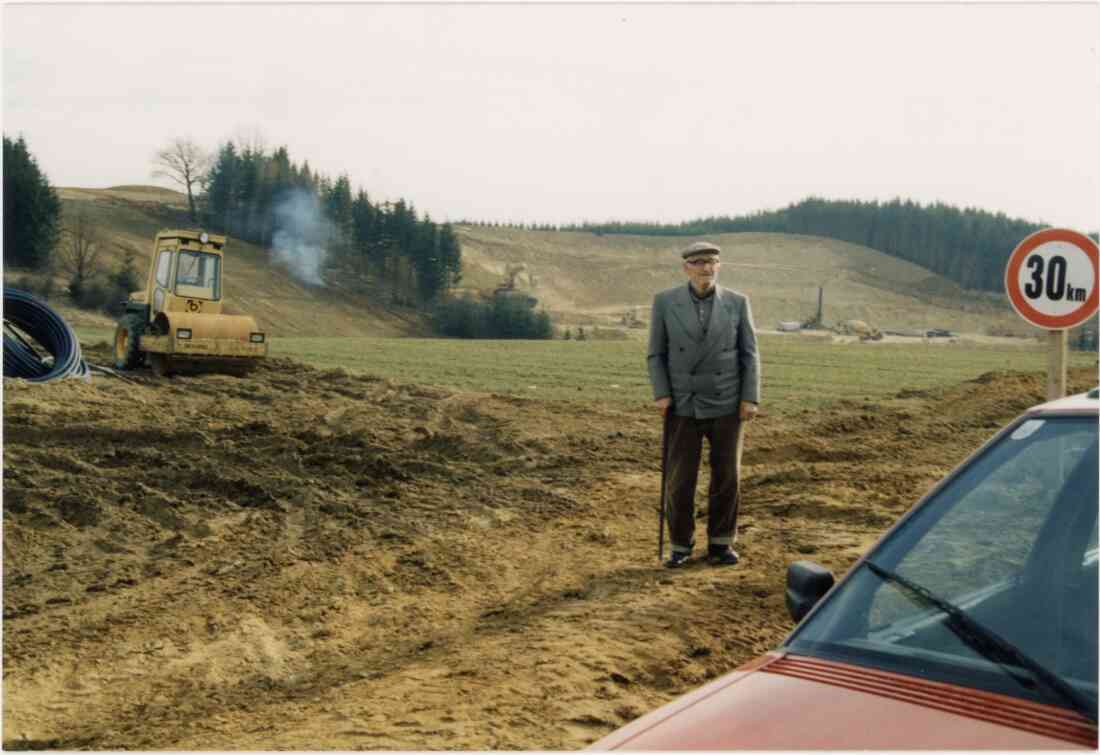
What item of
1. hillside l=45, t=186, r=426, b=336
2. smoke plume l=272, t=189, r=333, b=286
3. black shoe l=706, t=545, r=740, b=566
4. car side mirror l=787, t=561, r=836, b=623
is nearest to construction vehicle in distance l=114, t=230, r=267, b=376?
black shoe l=706, t=545, r=740, b=566

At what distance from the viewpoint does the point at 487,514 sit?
10297 millimetres

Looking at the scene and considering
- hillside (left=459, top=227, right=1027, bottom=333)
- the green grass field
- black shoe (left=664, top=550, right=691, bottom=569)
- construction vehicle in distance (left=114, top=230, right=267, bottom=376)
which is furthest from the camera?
hillside (left=459, top=227, right=1027, bottom=333)

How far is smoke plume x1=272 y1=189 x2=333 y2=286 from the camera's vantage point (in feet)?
228

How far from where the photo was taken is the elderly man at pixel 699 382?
7.68 meters

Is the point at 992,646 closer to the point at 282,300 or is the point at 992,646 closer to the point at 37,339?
the point at 37,339

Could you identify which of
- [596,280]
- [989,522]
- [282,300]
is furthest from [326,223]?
[989,522]

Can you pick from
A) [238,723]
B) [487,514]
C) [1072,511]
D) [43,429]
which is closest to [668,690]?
[238,723]

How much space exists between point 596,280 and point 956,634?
106872 millimetres

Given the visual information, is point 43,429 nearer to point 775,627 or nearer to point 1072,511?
point 775,627

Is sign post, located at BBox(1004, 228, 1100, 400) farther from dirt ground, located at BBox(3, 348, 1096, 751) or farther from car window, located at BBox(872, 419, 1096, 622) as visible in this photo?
car window, located at BBox(872, 419, 1096, 622)

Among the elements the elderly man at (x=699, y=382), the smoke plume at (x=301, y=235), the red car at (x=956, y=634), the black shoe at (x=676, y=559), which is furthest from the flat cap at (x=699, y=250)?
the smoke plume at (x=301, y=235)

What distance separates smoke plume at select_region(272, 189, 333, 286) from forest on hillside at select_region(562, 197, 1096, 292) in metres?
58.5

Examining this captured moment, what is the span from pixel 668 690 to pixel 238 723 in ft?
7.04

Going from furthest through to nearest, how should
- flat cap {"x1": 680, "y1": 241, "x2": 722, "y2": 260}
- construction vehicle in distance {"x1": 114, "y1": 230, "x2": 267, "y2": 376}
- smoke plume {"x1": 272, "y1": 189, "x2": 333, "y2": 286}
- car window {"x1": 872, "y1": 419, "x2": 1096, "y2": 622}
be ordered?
smoke plume {"x1": 272, "y1": 189, "x2": 333, "y2": 286}
construction vehicle in distance {"x1": 114, "y1": 230, "x2": 267, "y2": 376}
flat cap {"x1": 680, "y1": 241, "x2": 722, "y2": 260}
car window {"x1": 872, "y1": 419, "x2": 1096, "y2": 622}
